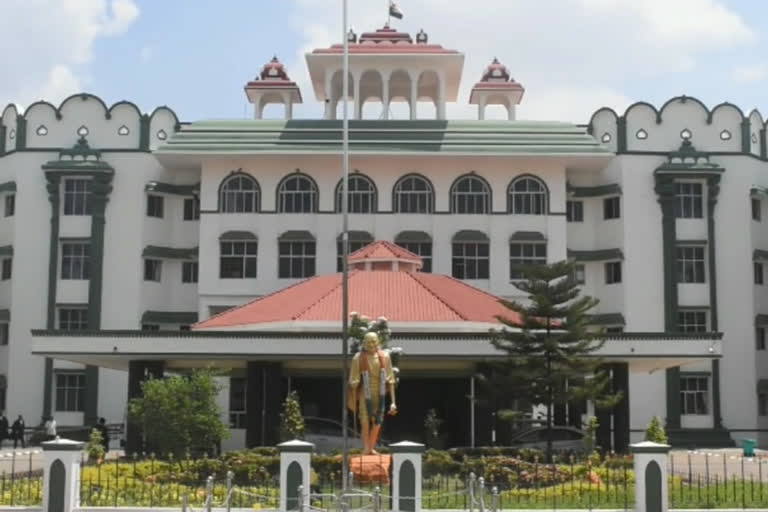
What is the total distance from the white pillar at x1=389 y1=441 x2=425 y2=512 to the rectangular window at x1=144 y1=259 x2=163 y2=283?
93.5ft

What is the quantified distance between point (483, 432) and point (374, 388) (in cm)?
969

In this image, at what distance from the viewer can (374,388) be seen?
23.9 metres

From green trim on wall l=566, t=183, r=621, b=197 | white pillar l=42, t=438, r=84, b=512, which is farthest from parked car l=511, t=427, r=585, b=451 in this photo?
white pillar l=42, t=438, r=84, b=512

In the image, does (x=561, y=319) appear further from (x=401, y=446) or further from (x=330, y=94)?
(x=330, y=94)

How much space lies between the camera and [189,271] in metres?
46.4

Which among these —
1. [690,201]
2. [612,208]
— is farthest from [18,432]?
[690,201]

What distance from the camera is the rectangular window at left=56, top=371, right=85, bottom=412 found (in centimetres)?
4434

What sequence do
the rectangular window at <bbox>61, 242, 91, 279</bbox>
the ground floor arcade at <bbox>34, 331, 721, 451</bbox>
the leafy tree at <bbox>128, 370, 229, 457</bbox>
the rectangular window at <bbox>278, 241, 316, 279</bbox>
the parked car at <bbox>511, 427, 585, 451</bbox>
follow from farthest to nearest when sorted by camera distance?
the rectangular window at <bbox>61, 242, 91, 279</bbox>, the rectangular window at <bbox>278, 241, 316, 279</bbox>, the parked car at <bbox>511, 427, 585, 451</bbox>, the ground floor arcade at <bbox>34, 331, 721, 451</bbox>, the leafy tree at <bbox>128, 370, 229, 457</bbox>

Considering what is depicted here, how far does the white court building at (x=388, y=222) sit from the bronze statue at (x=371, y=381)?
2045cm

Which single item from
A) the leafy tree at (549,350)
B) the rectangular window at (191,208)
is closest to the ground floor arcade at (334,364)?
the leafy tree at (549,350)

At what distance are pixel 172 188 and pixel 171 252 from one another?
8.25 feet

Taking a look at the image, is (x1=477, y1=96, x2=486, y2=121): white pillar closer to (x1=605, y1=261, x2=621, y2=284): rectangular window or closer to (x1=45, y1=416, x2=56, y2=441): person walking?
(x1=605, y1=261, x2=621, y2=284): rectangular window

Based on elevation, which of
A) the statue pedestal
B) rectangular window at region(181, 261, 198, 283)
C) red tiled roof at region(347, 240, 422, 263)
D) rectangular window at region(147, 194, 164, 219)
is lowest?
the statue pedestal

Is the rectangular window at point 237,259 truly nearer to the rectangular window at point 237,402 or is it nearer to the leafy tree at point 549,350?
the rectangular window at point 237,402
